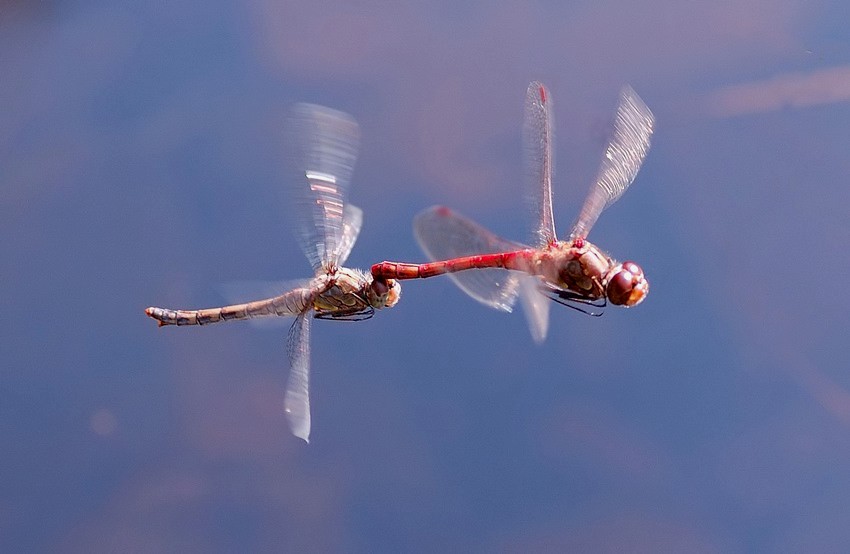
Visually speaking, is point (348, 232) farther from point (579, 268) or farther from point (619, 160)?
point (619, 160)

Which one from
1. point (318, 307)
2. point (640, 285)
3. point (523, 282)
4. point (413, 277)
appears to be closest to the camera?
point (640, 285)

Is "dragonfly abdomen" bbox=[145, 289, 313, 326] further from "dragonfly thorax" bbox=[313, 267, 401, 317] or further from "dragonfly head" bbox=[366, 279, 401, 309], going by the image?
"dragonfly head" bbox=[366, 279, 401, 309]

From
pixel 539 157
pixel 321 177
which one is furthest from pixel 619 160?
pixel 321 177

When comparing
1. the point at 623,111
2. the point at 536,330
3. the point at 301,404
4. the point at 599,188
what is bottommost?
the point at 301,404

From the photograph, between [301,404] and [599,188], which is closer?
[599,188]

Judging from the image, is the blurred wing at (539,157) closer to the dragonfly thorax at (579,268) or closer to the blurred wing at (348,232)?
the dragonfly thorax at (579,268)

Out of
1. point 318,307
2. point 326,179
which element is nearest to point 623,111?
point 326,179

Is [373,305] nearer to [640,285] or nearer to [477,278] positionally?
[477,278]
